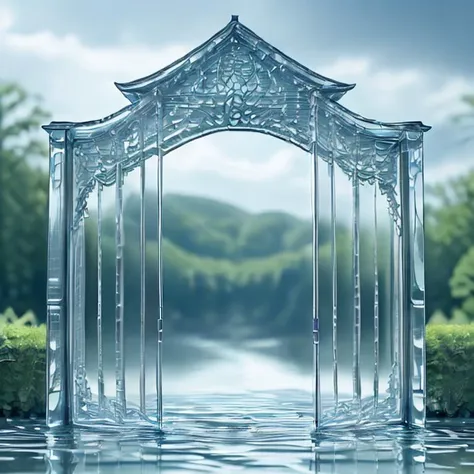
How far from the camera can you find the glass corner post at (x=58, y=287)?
6.43 m

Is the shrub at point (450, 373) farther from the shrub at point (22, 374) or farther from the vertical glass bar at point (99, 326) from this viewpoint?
the shrub at point (22, 374)

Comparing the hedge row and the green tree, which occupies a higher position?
the green tree

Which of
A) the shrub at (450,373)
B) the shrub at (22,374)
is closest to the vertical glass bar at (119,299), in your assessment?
the shrub at (22,374)

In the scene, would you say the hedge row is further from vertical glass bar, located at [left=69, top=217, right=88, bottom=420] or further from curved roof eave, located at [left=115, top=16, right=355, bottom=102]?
curved roof eave, located at [left=115, top=16, right=355, bottom=102]

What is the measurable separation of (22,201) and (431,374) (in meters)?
5.70

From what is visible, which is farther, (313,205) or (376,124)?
(376,124)

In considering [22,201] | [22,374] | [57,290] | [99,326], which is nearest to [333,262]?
[99,326]

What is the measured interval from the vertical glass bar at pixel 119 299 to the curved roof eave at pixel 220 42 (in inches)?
24.1

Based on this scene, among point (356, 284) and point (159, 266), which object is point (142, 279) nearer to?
point (159, 266)

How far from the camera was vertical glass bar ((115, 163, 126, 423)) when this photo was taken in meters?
6.53

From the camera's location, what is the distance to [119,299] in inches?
259

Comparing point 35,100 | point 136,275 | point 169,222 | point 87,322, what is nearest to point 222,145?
point 169,222

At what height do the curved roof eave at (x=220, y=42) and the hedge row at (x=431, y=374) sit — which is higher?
the curved roof eave at (x=220, y=42)

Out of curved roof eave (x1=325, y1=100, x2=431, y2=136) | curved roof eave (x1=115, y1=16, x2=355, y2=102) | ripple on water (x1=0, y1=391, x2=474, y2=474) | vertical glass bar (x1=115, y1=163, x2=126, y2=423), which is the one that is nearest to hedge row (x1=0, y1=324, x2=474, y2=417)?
ripple on water (x1=0, y1=391, x2=474, y2=474)
